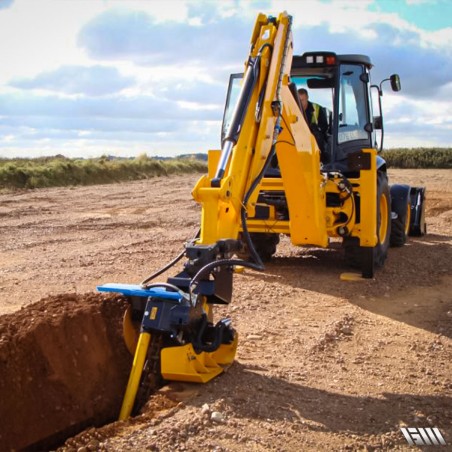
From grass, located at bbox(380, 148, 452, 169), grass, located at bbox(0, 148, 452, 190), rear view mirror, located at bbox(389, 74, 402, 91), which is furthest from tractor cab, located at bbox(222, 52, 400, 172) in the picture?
grass, located at bbox(380, 148, 452, 169)

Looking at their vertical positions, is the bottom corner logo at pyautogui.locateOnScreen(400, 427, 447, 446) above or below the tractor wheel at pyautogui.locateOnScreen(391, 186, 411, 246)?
below

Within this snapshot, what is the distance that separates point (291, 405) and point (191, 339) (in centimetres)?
84

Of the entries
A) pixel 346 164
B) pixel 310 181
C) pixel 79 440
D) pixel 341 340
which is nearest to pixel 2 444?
pixel 79 440

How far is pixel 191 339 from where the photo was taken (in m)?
4.87

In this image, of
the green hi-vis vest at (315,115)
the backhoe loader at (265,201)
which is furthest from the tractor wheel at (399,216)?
the green hi-vis vest at (315,115)

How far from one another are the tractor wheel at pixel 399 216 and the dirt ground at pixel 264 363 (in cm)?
112

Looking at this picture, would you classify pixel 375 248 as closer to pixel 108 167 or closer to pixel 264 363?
pixel 264 363

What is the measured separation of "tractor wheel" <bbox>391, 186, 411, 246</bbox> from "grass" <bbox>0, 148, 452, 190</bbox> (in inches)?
Result: 595

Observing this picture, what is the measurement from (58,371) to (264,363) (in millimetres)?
1657

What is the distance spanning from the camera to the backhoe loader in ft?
15.8

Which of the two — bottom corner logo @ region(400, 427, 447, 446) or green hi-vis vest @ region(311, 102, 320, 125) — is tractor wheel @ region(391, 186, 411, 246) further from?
bottom corner logo @ region(400, 427, 447, 446)

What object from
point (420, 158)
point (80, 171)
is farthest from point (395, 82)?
point (420, 158)

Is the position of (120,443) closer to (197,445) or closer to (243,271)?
(197,445)

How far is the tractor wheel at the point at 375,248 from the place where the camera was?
346 inches
